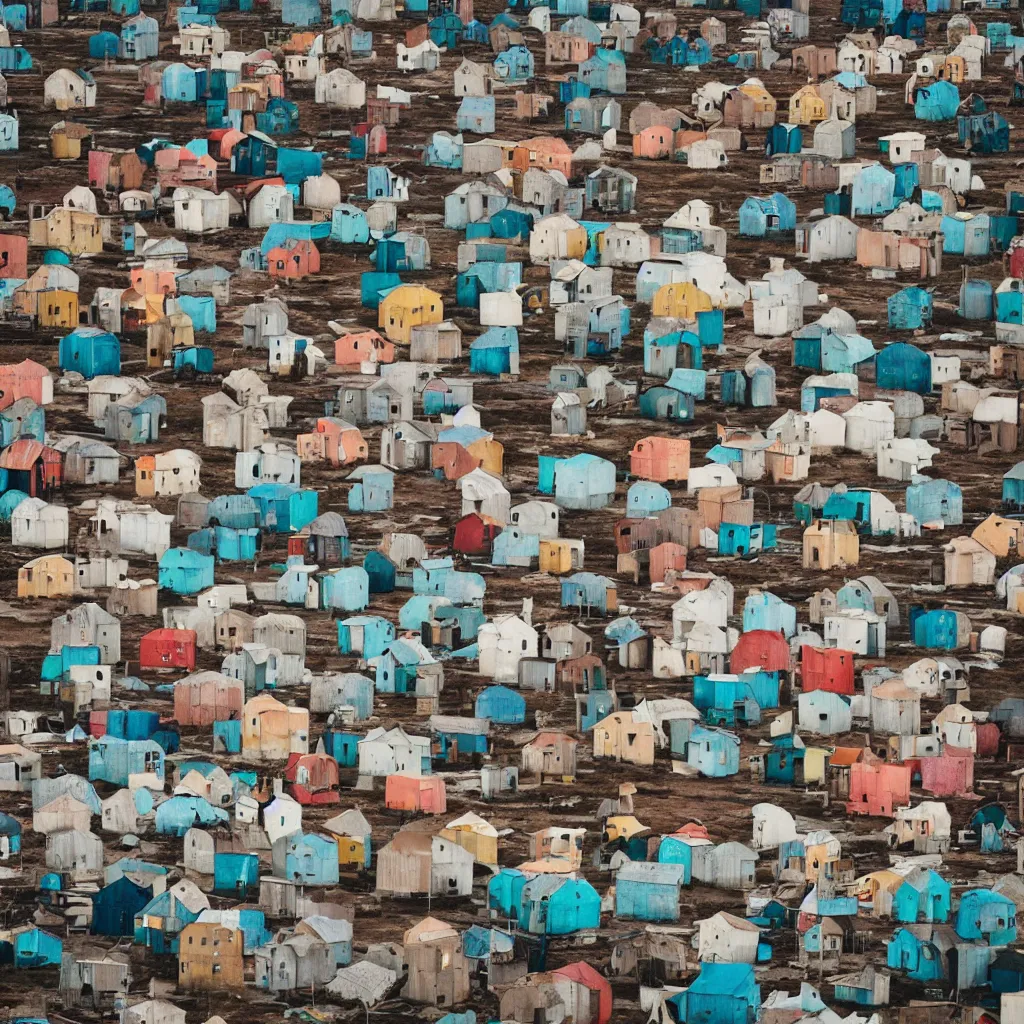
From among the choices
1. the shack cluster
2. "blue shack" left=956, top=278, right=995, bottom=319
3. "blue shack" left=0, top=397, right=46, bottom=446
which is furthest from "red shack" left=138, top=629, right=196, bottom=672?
"blue shack" left=956, top=278, right=995, bottom=319

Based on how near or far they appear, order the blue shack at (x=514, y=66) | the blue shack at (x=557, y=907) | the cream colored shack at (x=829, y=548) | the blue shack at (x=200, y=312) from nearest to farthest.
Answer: the blue shack at (x=557, y=907), the cream colored shack at (x=829, y=548), the blue shack at (x=200, y=312), the blue shack at (x=514, y=66)

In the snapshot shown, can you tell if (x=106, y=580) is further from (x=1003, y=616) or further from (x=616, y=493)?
(x=1003, y=616)

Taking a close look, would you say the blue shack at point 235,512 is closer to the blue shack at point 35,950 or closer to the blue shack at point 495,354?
the blue shack at point 495,354

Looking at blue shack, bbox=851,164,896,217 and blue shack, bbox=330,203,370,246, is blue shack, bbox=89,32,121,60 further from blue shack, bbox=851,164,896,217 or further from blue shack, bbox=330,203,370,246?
blue shack, bbox=851,164,896,217

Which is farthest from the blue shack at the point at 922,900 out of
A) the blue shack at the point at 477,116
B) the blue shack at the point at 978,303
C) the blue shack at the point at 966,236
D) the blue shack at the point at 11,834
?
the blue shack at the point at 477,116

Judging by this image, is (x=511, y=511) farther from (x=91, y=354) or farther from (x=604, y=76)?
(x=604, y=76)

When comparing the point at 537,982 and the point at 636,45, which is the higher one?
the point at 636,45

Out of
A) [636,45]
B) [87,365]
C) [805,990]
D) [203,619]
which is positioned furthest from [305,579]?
[636,45]
